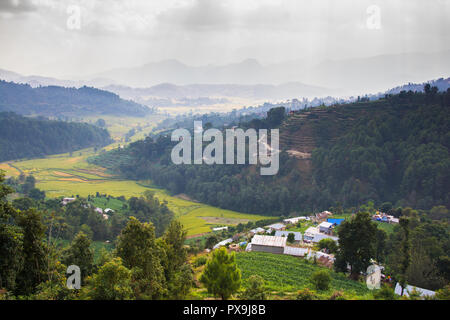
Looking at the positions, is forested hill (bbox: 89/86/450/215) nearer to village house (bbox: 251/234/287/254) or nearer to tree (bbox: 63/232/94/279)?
village house (bbox: 251/234/287/254)

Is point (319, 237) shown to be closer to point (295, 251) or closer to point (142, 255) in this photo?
point (295, 251)

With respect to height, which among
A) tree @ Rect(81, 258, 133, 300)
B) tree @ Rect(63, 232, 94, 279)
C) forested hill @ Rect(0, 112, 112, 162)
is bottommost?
tree @ Rect(63, 232, 94, 279)

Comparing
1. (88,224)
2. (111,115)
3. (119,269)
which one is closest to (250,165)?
(88,224)

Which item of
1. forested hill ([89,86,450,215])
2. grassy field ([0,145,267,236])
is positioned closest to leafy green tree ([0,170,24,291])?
grassy field ([0,145,267,236])

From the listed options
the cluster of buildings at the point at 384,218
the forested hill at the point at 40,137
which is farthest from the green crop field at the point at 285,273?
the forested hill at the point at 40,137

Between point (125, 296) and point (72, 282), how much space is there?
15.6 feet

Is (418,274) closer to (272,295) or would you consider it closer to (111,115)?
(272,295)

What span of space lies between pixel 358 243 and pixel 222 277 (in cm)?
953

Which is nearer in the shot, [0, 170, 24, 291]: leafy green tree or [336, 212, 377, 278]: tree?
[0, 170, 24, 291]: leafy green tree

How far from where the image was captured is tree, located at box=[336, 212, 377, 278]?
719 inches

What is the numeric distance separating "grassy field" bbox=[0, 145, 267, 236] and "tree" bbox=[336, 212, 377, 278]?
2164 cm

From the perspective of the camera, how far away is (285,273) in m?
19.2

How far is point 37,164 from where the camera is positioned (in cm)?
7419

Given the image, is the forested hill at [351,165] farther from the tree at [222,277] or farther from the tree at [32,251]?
the tree at [32,251]
